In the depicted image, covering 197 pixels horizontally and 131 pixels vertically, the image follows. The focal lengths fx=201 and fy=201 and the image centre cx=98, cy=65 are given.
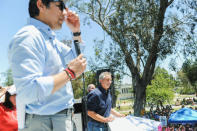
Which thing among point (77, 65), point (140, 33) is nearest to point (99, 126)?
point (77, 65)

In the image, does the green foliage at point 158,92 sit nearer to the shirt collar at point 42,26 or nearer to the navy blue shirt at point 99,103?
the navy blue shirt at point 99,103

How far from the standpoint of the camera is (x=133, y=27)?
44.7 feet

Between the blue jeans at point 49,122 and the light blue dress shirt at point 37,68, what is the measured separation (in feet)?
0.10

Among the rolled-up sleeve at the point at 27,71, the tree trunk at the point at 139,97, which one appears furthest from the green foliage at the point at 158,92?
the rolled-up sleeve at the point at 27,71

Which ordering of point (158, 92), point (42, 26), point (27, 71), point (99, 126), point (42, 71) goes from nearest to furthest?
point (27, 71) → point (42, 71) → point (42, 26) → point (99, 126) → point (158, 92)

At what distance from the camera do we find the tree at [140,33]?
13278 mm

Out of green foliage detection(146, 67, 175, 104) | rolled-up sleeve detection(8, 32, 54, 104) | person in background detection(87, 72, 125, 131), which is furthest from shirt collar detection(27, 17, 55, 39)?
green foliage detection(146, 67, 175, 104)

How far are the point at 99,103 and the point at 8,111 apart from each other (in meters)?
1.46

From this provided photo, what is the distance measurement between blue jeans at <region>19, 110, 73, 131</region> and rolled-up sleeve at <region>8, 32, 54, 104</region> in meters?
0.15

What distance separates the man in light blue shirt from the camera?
0.91 m

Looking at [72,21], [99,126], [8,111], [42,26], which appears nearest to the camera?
[42,26]

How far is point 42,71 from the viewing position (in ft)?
3.31

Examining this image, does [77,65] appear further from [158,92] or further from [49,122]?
[158,92]

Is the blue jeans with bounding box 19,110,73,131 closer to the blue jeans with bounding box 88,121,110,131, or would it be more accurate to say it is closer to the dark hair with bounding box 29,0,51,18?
the dark hair with bounding box 29,0,51,18
